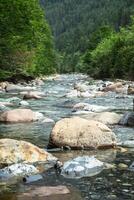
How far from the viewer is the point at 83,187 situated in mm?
7602

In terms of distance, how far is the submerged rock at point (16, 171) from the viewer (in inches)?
321

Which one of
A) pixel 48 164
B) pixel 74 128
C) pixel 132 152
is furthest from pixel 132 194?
pixel 74 128

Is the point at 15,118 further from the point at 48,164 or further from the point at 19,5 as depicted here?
the point at 19,5

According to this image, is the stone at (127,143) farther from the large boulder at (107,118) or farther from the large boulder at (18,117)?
the large boulder at (18,117)

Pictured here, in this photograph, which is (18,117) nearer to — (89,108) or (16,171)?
(89,108)

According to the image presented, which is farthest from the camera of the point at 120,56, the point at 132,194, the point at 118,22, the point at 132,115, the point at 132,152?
the point at 118,22

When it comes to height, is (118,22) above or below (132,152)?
below

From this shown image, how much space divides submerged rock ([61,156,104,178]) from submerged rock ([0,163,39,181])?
547 mm

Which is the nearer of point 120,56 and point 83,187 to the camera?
point 83,187

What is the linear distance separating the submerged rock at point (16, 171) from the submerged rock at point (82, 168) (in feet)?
1.80

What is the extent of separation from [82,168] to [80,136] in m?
2.26

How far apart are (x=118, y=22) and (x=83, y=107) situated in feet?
533

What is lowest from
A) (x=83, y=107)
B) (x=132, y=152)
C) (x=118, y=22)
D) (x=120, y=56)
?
(x=118, y=22)

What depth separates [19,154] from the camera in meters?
9.28
